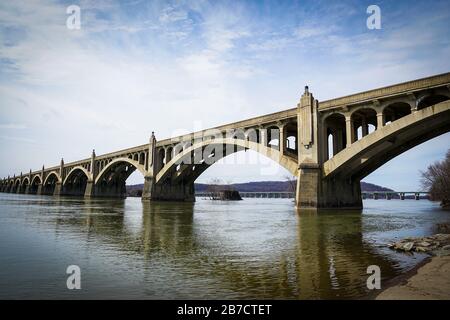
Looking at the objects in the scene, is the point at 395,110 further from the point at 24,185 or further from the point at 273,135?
the point at 24,185

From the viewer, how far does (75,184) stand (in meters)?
108

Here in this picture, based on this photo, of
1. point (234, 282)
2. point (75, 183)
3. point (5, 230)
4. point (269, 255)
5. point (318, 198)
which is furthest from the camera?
point (75, 183)

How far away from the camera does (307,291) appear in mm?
5781

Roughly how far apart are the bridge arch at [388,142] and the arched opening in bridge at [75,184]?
9069cm

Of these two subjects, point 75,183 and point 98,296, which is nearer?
point 98,296

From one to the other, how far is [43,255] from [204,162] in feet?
159

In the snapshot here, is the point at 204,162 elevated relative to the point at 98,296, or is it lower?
elevated

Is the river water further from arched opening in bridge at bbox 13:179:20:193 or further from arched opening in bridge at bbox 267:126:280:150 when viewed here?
arched opening in bridge at bbox 13:179:20:193

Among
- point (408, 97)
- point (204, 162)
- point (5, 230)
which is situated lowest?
point (5, 230)

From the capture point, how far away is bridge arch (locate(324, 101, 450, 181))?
2577 cm
